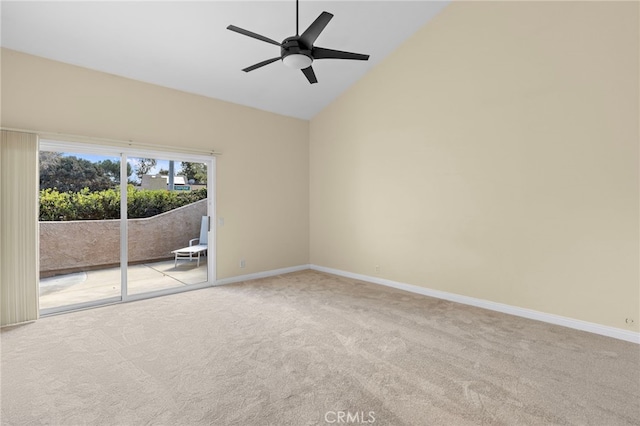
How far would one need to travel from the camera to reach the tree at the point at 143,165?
4512mm

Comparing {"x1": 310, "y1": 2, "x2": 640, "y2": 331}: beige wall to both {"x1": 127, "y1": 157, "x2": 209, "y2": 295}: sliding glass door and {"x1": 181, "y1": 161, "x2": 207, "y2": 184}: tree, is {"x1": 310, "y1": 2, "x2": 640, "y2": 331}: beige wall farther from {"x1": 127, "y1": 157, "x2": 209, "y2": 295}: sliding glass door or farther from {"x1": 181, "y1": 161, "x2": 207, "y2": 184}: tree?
{"x1": 127, "y1": 157, "x2": 209, "y2": 295}: sliding glass door

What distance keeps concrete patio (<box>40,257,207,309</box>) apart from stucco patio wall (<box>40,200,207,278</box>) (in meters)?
0.11

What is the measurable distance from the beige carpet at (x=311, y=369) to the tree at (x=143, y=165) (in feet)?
6.25

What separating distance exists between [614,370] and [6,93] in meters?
6.63

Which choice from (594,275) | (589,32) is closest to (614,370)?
(594,275)

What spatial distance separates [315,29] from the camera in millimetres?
2570

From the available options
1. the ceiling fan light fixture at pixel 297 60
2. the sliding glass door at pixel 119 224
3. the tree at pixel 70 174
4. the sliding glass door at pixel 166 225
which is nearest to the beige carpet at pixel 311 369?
the sliding glass door at pixel 119 224

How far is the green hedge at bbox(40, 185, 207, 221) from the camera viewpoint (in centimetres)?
390

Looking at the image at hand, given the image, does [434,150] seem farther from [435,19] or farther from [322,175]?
[322,175]

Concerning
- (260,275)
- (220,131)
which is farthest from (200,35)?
(260,275)

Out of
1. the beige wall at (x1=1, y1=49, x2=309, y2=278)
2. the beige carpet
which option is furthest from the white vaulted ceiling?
the beige carpet

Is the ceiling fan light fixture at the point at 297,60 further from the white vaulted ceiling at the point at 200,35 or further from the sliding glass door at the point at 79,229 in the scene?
the sliding glass door at the point at 79,229

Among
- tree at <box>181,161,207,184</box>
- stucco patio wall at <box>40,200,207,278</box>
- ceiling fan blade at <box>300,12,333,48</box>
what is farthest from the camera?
tree at <box>181,161,207,184</box>

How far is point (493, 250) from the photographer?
401 cm
